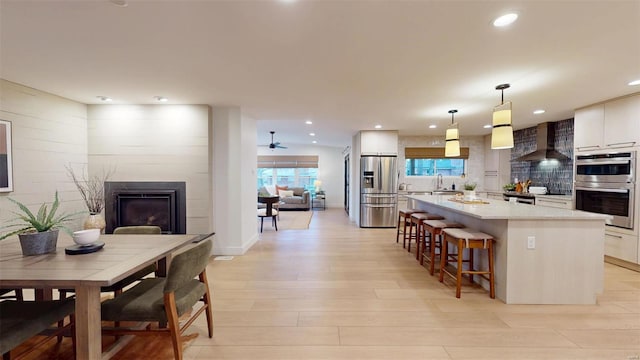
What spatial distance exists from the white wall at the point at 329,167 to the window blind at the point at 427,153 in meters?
3.68

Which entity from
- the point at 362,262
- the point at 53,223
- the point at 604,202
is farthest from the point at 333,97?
the point at 604,202

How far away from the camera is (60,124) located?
3660 millimetres

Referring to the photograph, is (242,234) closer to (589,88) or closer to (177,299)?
(177,299)

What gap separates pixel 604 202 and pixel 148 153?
6.76 meters

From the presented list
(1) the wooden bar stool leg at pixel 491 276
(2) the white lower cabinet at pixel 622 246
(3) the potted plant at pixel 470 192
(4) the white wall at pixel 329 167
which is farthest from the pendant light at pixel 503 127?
(4) the white wall at pixel 329 167

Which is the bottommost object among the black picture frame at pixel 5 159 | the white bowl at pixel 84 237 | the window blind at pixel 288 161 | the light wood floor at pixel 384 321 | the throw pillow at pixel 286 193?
the light wood floor at pixel 384 321

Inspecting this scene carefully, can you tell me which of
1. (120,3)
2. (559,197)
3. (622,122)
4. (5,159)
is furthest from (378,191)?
(5,159)

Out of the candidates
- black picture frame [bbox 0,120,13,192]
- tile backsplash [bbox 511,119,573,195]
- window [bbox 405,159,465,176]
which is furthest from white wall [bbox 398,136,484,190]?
black picture frame [bbox 0,120,13,192]

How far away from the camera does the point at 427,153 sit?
23.5ft

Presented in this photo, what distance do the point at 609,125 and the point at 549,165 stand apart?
6.44 feet

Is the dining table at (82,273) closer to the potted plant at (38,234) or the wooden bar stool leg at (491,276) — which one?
the potted plant at (38,234)

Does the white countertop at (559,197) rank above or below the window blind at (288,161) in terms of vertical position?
below

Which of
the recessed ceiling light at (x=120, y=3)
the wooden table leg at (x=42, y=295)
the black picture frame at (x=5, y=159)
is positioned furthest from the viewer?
the black picture frame at (x=5, y=159)

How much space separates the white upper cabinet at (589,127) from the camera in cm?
404
